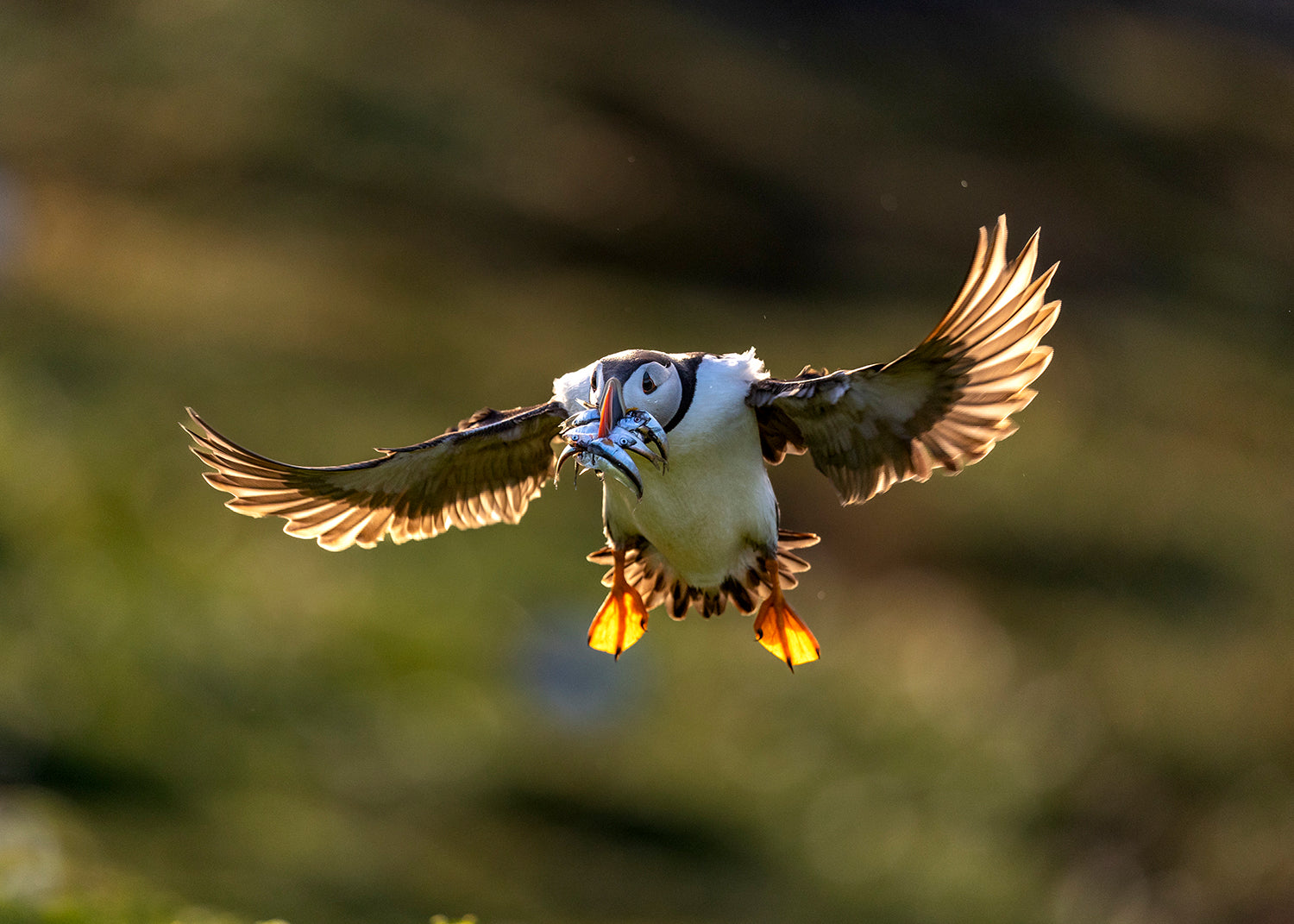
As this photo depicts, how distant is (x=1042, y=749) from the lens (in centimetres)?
2284

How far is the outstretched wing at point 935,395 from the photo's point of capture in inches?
219

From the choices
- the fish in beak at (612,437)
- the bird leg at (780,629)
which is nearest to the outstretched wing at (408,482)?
the fish in beak at (612,437)

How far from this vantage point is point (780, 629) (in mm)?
6324

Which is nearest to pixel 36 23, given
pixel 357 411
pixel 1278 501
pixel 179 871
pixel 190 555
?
pixel 357 411

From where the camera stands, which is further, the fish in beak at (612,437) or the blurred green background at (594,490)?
the blurred green background at (594,490)

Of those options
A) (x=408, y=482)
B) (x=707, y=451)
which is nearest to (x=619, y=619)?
(x=707, y=451)

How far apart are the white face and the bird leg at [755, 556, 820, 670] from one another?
114cm

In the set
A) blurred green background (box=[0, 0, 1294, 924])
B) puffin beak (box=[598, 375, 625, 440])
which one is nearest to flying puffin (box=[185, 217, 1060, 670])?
puffin beak (box=[598, 375, 625, 440])

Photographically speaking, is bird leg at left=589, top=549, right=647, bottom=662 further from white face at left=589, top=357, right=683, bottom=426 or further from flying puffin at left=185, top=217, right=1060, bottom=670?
white face at left=589, top=357, right=683, bottom=426

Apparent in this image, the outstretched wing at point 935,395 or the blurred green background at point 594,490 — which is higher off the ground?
the blurred green background at point 594,490

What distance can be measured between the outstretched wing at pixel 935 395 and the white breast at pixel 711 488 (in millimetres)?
156

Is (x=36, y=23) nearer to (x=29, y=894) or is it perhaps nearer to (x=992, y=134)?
(x=992, y=134)

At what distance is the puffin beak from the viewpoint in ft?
16.7

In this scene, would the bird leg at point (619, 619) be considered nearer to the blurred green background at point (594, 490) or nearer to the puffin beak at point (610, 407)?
the puffin beak at point (610, 407)
